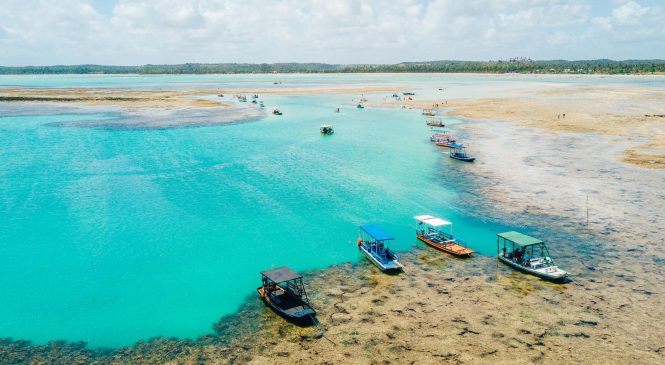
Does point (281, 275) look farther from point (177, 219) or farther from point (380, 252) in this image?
point (177, 219)

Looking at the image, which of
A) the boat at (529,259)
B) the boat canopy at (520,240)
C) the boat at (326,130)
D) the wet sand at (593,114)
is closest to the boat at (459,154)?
the wet sand at (593,114)

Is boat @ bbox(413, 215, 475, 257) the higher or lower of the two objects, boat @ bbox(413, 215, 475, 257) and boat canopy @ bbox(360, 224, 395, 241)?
the lower

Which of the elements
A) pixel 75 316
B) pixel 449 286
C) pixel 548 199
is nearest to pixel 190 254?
pixel 75 316

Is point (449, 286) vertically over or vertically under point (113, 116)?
under

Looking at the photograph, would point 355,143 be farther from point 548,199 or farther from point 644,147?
point 644,147

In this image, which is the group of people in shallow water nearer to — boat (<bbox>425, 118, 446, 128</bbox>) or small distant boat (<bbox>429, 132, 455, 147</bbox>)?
small distant boat (<bbox>429, 132, 455, 147</bbox>)

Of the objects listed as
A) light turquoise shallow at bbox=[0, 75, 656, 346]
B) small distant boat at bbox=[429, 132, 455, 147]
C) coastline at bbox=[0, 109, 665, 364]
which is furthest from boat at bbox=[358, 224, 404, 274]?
small distant boat at bbox=[429, 132, 455, 147]

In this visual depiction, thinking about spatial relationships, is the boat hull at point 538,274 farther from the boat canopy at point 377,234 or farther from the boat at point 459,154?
the boat at point 459,154
